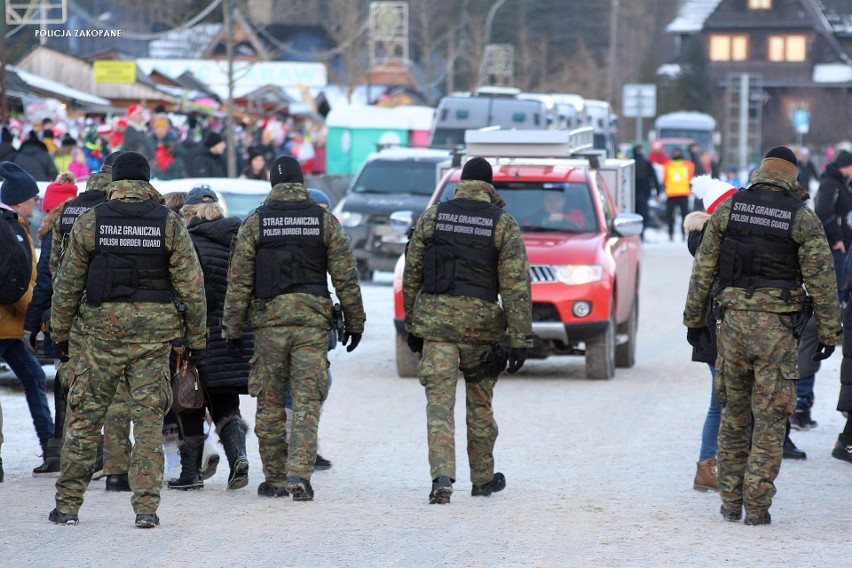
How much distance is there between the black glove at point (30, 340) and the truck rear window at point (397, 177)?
1359 centimetres

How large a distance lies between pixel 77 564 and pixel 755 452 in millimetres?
3210

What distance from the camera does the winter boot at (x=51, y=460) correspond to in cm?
888

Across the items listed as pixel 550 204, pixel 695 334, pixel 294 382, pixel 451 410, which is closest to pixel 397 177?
pixel 550 204

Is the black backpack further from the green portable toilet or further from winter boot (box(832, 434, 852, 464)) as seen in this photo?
the green portable toilet

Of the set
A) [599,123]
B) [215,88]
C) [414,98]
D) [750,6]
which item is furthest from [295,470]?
[750,6]

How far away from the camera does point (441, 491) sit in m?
8.00

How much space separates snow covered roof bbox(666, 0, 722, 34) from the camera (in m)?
97.2

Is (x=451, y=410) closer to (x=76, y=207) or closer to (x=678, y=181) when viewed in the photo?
(x=76, y=207)

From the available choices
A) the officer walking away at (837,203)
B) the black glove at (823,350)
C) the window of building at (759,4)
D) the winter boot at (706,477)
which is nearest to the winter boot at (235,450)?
the winter boot at (706,477)

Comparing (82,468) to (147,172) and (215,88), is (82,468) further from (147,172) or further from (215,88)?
(215,88)

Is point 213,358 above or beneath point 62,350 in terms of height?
beneath

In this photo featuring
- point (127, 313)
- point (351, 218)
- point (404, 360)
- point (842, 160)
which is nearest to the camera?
point (127, 313)

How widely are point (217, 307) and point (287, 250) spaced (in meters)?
0.65

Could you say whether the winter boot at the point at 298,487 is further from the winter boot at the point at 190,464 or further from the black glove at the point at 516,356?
the black glove at the point at 516,356
